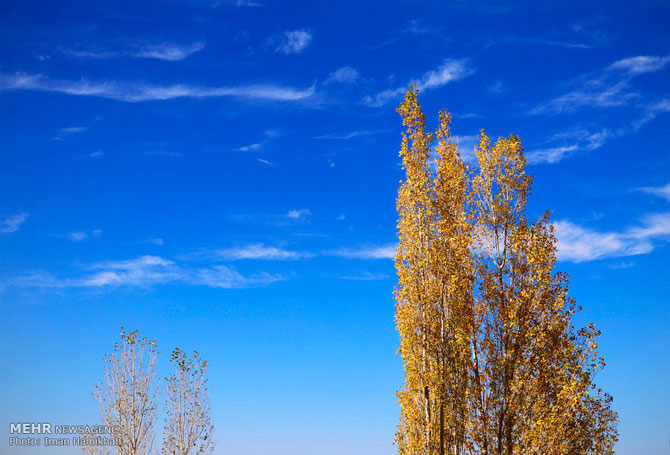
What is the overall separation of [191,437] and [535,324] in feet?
49.5

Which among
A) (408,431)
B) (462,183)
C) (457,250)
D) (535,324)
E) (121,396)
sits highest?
(462,183)

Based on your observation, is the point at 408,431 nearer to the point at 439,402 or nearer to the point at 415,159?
the point at 439,402

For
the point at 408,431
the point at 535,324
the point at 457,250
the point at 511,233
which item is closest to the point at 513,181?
the point at 511,233

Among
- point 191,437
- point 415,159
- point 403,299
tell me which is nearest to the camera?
point 403,299

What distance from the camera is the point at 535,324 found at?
64.3 ft

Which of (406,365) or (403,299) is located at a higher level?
(403,299)

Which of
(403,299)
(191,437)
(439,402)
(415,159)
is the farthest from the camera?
(191,437)

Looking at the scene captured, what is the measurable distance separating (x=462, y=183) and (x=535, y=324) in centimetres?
571

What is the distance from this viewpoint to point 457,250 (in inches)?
779

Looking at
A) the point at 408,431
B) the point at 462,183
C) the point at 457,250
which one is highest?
the point at 462,183

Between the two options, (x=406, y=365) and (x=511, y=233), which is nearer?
(x=406, y=365)

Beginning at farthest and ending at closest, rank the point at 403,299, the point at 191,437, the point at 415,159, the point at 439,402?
1. the point at 191,437
2. the point at 415,159
3. the point at 403,299
4. the point at 439,402

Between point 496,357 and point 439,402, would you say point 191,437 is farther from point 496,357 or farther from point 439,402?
point 496,357

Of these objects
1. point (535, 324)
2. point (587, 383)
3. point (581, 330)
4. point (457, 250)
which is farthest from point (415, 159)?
point (587, 383)
